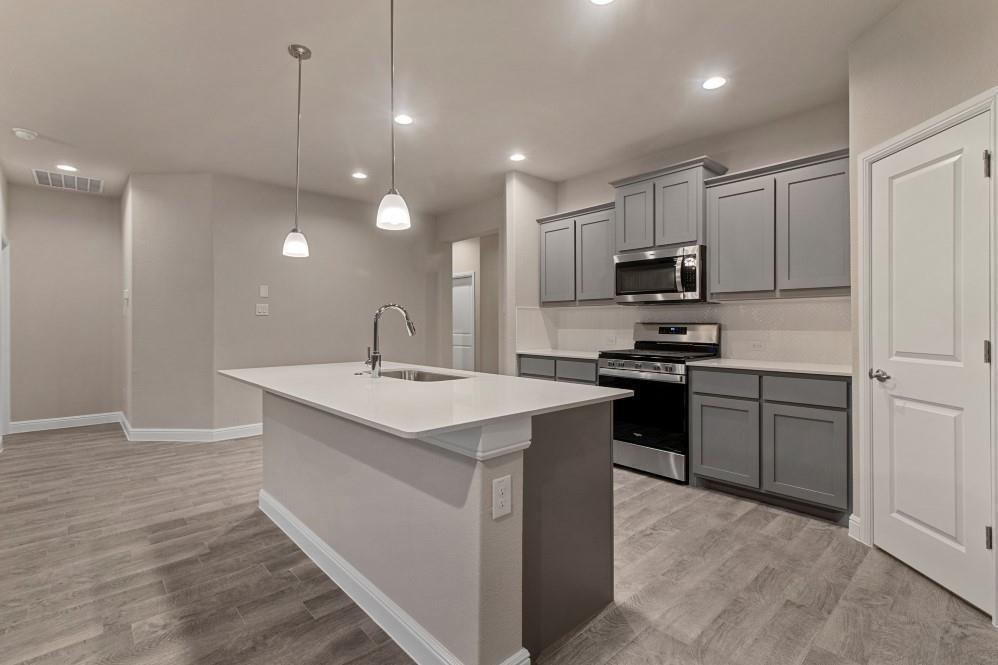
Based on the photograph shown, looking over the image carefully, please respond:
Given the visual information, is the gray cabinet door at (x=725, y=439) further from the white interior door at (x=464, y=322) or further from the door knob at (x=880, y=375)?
the white interior door at (x=464, y=322)

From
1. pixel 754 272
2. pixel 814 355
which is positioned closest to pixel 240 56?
pixel 754 272

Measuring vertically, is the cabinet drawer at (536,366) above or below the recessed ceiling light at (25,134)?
below

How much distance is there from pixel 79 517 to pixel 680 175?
458cm

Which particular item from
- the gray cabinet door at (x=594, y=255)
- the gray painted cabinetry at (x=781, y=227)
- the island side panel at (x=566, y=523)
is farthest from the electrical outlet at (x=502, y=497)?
the gray cabinet door at (x=594, y=255)

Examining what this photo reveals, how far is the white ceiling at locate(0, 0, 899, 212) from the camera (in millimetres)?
2338

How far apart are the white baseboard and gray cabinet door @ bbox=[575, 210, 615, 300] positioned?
3666 millimetres

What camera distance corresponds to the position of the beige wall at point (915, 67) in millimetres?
1948

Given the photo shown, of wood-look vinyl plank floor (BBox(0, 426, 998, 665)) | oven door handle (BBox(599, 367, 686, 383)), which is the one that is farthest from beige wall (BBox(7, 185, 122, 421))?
oven door handle (BBox(599, 367, 686, 383))

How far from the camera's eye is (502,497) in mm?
1479

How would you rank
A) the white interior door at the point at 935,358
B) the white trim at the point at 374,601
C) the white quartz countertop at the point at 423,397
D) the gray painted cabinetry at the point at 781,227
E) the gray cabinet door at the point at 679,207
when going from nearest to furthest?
the white quartz countertop at the point at 423,397 → the white trim at the point at 374,601 → the white interior door at the point at 935,358 → the gray painted cabinetry at the point at 781,227 → the gray cabinet door at the point at 679,207

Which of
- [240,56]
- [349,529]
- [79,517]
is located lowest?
[79,517]

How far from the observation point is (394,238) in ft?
20.0

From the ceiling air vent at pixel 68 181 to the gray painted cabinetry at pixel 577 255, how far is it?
15.1 feet

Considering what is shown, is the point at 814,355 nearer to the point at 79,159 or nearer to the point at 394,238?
the point at 394,238
